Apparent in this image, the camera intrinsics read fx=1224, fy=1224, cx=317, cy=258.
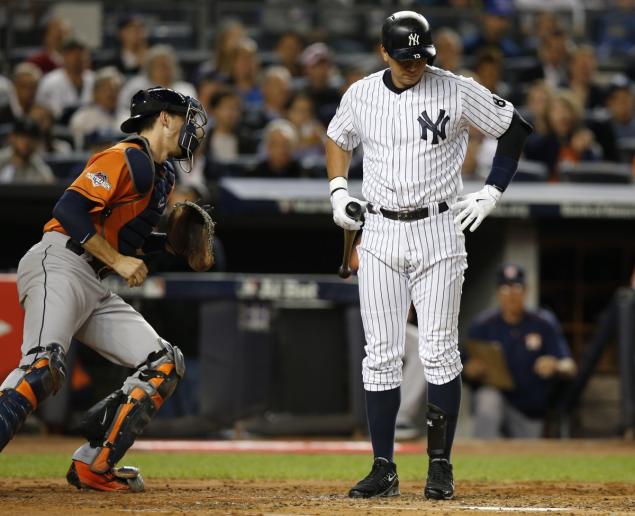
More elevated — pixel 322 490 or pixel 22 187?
pixel 22 187

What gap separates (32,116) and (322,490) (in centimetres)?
591

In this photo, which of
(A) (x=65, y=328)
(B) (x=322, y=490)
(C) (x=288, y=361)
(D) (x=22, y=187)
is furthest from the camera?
(D) (x=22, y=187)

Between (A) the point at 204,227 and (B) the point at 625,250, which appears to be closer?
(A) the point at 204,227

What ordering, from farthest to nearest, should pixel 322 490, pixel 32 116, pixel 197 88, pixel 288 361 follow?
pixel 197 88 → pixel 32 116 → pixel 288 361 → pixel 322 490

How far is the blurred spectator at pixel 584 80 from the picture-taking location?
12367mm

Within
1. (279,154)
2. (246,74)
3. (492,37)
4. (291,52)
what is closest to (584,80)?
(492,37)

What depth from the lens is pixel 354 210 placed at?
483cm

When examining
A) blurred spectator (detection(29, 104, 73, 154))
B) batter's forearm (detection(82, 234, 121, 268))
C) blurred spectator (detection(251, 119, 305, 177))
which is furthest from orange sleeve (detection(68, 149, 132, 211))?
blurred spectator (detection(29, 104, 73, 154))

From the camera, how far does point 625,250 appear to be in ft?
35.1

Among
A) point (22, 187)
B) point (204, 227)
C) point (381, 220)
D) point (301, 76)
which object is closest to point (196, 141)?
point (204, 227)

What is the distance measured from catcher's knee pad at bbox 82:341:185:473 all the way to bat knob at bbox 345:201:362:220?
902 mm

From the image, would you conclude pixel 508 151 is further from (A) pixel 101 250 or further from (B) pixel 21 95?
(B) pixel 21 95

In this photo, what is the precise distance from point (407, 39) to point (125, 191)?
123 centimetres

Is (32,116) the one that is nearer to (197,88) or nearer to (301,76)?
(197,88)
